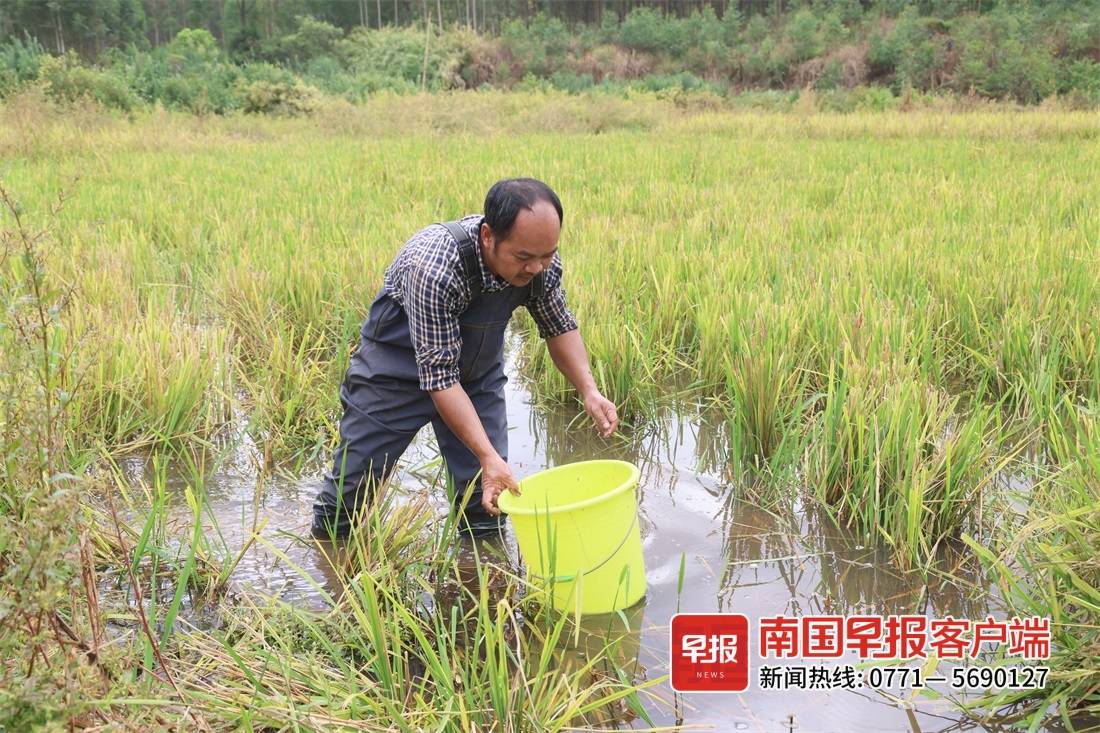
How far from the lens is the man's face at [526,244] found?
1.85 meters

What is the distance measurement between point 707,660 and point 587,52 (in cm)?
2565

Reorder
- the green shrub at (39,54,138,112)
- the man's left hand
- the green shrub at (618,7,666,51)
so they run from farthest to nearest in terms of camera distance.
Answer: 1. the green shrub at (618,7,666,51)
2. the green shrub at (39,54,138,112)
3. the man's left hand

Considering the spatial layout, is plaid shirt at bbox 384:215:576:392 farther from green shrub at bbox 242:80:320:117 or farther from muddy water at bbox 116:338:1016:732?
green shrub at bbox 242:80:320:117

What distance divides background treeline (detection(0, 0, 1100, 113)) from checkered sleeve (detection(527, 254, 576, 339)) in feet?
40.2

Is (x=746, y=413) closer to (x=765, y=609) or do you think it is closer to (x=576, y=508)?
(x=765, y=609)

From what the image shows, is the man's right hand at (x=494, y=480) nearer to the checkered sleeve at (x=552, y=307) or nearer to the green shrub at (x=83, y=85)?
the checkered sleeve at (x=552, y=307)

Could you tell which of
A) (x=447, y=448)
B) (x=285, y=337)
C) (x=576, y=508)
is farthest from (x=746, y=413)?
(x=285, y=337)

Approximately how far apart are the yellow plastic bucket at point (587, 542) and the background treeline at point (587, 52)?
12.6m

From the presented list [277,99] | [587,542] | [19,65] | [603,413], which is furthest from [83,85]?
[587,542]

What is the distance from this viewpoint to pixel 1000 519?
229 centimetres

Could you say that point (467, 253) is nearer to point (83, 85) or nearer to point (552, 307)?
point (552, 307)

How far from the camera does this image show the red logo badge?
1786 mm

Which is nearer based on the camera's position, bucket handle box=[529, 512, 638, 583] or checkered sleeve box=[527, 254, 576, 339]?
bucket handle box=[529, 512, 638, 583]

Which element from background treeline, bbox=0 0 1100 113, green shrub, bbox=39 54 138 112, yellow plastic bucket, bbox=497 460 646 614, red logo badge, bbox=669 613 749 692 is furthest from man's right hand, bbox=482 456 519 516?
background treeline, bbox=0 0 1100 113
